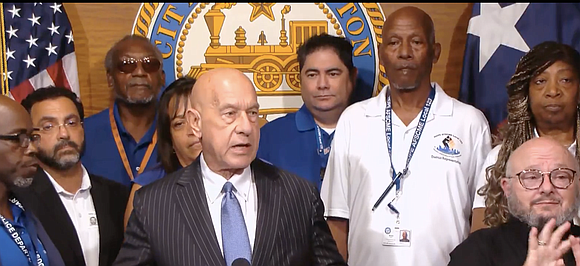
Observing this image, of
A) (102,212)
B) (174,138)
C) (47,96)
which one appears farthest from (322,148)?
(47,96)

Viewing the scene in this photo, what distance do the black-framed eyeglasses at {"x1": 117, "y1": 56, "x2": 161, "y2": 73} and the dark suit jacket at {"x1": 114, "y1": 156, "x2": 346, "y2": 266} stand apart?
5.37ft

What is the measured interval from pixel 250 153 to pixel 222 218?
23 centimetres

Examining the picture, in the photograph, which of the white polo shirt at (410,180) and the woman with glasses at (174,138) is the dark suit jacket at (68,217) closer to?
the woman with glasses at (174,138)

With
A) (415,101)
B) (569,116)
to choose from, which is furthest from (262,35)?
(569,116)

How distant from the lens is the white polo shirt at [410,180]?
3.54 meters

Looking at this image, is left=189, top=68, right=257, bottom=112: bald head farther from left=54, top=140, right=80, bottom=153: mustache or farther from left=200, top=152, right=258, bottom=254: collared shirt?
left=54, top=140, right=80, bottom=153: mustache

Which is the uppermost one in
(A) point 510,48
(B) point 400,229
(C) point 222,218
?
(A) point 510,48

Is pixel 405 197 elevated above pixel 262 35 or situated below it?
below

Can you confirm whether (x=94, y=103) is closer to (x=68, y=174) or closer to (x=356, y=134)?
(x=68, y=174)

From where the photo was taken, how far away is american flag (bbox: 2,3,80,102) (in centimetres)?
443

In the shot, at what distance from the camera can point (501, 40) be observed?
14.9 ft

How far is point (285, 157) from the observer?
407cm

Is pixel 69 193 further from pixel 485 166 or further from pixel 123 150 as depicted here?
pixel 485 166

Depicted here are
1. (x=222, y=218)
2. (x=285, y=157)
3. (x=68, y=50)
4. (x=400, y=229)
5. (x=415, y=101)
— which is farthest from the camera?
(x=68, y=50)
